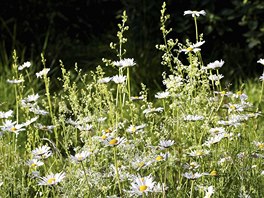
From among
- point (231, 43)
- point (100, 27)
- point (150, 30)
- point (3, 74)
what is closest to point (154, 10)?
point (150, 30)

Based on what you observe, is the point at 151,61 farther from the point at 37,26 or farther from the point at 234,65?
the point at 37,26

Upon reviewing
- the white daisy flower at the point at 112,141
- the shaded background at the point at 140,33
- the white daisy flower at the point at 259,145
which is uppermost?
the shaded background at the point at 140,33

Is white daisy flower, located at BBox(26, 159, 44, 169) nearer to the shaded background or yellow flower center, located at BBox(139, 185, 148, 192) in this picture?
yellow flower center, located at BBox(139, 185, 148, 192)

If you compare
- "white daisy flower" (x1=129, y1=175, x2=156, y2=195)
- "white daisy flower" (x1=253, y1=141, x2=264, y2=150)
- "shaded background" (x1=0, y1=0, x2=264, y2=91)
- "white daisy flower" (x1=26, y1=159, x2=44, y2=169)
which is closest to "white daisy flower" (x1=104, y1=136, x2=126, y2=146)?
"white daisy flower" (x1=129, y1=175, x2=156, y2=195)

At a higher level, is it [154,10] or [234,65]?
[154,10]

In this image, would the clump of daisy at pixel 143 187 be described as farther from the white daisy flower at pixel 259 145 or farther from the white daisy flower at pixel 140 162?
the white daisy flower at pixel 259 145

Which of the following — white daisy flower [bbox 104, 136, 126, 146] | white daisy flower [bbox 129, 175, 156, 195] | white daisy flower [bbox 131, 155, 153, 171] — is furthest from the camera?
white daisy flower [bbox 131, 155, 153, 171]

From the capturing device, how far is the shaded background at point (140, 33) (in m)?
4.56

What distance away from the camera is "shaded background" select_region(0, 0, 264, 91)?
15.0ft

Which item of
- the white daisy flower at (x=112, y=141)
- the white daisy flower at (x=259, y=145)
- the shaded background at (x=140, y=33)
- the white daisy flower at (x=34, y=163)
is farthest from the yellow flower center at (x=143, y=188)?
the shaded background at (x=140, y=33)

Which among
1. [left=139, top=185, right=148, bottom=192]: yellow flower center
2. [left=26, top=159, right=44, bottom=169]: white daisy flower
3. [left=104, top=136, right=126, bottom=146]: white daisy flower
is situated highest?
[left=104, top=136, right=126, bottom=146]: white daisy flower

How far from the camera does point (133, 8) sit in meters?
5.14

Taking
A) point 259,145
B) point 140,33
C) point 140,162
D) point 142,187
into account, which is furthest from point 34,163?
point 140,33

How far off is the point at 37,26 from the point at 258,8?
92.5 inches
